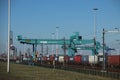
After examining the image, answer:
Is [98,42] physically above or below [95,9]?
below

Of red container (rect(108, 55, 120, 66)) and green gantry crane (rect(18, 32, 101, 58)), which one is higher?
green gantry crane (rect(18, 32, 101, 58))

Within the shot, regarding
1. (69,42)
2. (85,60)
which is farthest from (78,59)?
(69,42)

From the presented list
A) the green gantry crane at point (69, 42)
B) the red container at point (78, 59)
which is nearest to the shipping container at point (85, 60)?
the red container at point (78, 59)

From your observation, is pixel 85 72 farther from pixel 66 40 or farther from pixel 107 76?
pixel 66 40

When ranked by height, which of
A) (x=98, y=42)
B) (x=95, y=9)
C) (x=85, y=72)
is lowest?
(x=85, y=72)

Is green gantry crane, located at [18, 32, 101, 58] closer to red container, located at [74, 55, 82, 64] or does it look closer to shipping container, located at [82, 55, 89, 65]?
shipping container, located at [82, 55, 89, 65]

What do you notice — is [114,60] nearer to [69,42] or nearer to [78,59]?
[69,42]

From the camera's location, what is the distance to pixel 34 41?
8350cm

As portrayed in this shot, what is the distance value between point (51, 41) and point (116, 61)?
1594cm

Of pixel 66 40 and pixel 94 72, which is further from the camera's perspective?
pixel 66 40

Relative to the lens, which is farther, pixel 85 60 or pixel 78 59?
pixel 78 59

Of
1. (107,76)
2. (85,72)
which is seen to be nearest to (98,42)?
(85,72)

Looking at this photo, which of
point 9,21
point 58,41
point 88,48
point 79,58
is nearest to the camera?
point 9,21

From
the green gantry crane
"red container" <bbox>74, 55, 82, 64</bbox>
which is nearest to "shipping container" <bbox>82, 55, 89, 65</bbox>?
"red container" <bbox>74, 55, 82, 64</bbox>
